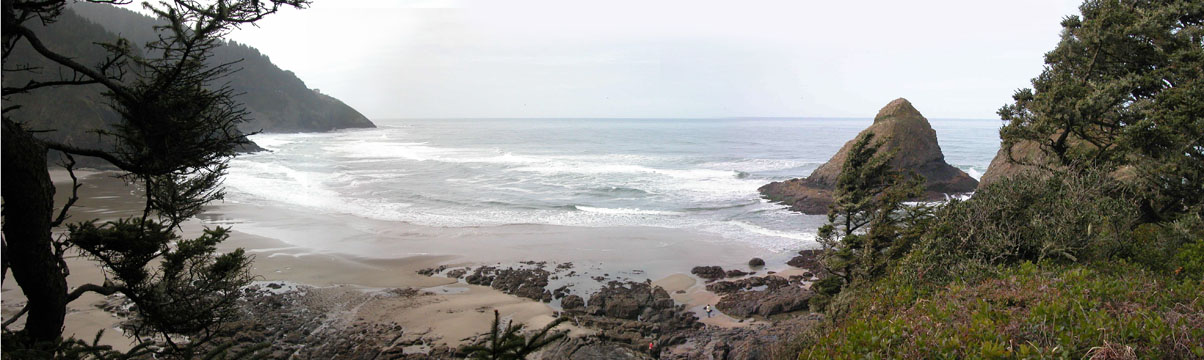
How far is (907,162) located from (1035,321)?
92.9ft

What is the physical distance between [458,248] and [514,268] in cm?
318

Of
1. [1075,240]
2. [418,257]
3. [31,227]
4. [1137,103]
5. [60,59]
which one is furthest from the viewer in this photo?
[418,257]

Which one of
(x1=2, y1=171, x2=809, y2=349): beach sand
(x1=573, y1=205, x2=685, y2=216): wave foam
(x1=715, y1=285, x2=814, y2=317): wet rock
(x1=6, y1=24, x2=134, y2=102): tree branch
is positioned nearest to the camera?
(x1=6, y1=24, x2=134, y2=102): tree branch

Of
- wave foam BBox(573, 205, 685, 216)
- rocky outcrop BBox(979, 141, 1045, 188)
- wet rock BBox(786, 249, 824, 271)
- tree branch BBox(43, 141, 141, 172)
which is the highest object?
tree branch BBox(43, 141, 141, 172)

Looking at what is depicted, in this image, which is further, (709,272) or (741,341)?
Result: (709,272)

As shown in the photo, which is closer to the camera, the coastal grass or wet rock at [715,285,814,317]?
the coastal grass

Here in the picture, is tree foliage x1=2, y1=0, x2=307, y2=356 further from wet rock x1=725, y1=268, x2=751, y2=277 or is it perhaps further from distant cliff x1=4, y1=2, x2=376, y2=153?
distant cliff x1=4, y1=2, x2=376, y2=153

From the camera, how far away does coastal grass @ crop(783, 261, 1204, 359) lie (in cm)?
508

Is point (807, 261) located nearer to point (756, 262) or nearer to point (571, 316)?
point (756, 262)

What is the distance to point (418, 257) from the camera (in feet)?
59.3

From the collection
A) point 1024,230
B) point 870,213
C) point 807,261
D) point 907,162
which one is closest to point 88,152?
point 1024,230

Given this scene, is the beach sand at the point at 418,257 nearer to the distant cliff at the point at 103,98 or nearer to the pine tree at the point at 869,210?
the pine tree at the point at 869,210

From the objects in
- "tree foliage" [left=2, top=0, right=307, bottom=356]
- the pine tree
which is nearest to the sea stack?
the pine tree

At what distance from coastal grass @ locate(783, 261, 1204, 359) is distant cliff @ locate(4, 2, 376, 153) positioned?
28.0 m
